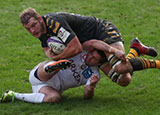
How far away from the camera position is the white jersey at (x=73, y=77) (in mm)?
6016

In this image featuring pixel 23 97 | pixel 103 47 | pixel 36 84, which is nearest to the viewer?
pixel 103 47

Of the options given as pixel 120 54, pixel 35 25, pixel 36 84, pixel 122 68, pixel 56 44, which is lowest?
pixel 36 84

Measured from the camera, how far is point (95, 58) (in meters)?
5.83

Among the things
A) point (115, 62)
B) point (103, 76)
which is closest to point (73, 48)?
point (115, 62)

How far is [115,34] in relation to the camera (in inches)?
230

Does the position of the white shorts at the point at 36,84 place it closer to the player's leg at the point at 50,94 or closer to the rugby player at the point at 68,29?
the player's leg at the point at 50,94

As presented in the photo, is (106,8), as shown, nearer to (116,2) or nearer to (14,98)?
(116,2)

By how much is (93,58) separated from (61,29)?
0.74m

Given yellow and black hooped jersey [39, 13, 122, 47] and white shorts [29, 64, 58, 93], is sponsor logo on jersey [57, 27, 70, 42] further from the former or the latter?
white shorts [29, 64, 58, 93]

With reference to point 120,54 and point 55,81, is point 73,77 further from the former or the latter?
point 120,54

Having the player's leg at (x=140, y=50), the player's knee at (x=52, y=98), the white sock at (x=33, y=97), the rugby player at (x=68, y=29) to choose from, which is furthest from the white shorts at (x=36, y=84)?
the player's leg at (x=140, y=50)

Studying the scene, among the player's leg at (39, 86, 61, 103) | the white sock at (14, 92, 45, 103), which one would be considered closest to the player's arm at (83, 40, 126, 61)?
the player's leg at (39, 86, 61, 103)

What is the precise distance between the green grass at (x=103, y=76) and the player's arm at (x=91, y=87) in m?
0.09

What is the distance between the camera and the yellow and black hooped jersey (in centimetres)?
554
